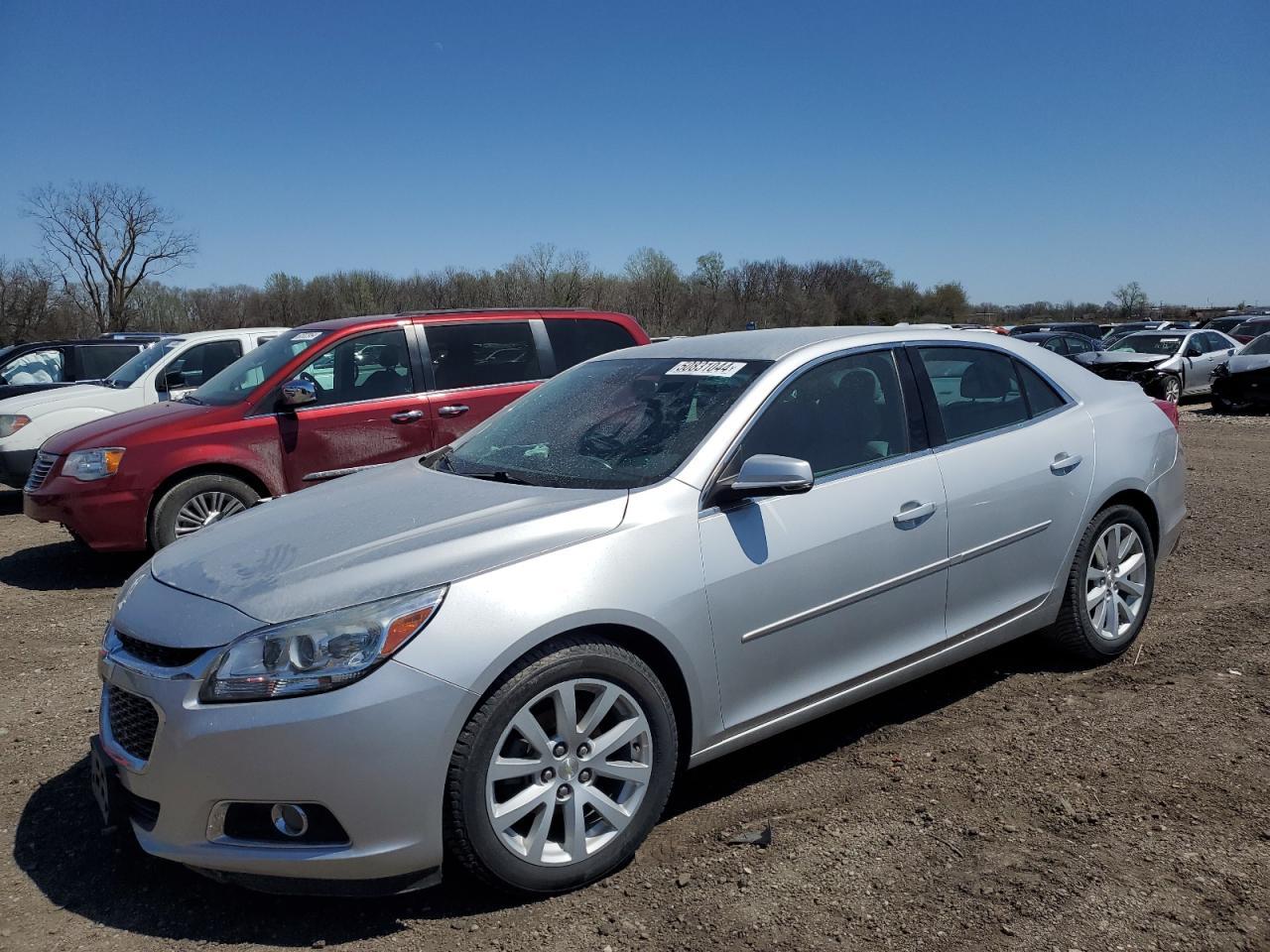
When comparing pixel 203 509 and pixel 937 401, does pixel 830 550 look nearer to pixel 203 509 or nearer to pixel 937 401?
pixel 937 401

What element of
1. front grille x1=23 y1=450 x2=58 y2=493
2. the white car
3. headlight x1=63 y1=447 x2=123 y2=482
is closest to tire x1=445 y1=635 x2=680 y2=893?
headlight x1=63 y1=447 x2=123 y2=482

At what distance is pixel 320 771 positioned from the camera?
2.53 metres

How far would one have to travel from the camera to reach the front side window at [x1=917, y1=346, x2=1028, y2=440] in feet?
13.2

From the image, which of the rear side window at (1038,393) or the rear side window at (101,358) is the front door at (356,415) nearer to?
the rear side window at (1038,393)

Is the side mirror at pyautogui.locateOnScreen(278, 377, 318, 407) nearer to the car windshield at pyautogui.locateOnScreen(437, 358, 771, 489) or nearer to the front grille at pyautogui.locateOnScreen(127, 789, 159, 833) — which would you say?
the car windshield at pyautogui.locateOnScreen(437, 358, 771, 489)

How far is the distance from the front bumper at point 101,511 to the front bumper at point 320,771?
4.70m

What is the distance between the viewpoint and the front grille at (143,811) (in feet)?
8.90

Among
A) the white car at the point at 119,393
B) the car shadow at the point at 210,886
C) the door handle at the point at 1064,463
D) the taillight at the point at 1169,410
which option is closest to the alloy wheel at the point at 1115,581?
the door handle at the point at 1064,463

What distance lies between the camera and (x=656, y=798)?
3025mm

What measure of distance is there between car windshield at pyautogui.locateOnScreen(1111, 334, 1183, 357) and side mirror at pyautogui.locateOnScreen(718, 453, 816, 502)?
62.9ft

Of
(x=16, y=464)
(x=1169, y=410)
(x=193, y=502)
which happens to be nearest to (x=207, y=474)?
(x=193, y=502)

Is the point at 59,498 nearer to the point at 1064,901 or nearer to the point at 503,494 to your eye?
the point at 503,494

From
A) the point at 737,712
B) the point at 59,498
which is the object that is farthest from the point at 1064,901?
the point at 59,498

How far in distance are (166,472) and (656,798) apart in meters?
5.23
